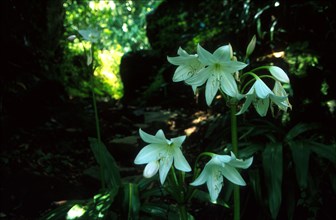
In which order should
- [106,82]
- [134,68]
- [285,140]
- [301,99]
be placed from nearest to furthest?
[285,140]
[301,99]
[134,68]
[106,82]

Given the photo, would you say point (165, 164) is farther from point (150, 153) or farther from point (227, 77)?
point (227, 77)

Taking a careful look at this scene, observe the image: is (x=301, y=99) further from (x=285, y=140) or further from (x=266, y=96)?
(x=266, y=96)

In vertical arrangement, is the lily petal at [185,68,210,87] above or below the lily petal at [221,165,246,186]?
above

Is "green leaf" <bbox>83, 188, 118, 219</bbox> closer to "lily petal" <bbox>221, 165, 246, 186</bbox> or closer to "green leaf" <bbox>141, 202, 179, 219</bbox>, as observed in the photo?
"green leaf" <bbox>141, 202, 179, 219</bbox>

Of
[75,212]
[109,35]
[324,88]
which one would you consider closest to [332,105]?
[324,88]

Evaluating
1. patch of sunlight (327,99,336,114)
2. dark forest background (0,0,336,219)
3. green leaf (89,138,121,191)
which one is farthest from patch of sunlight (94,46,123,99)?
patch of sunlight (327,99,336,114)

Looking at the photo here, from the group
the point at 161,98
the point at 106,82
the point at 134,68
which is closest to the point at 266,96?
the point at 161,98
